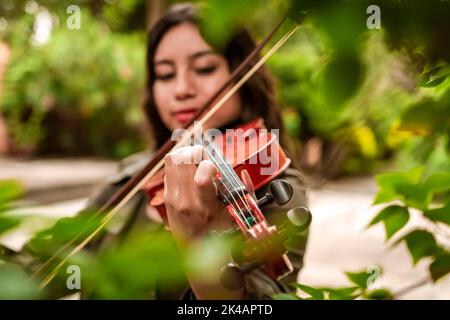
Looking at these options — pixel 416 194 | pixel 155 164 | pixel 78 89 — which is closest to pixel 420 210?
pixel 416 194

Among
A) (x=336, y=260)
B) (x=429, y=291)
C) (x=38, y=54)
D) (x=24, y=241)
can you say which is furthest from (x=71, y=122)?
(x=24, y=241)

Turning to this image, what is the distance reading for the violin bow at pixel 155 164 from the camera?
26 centimetres

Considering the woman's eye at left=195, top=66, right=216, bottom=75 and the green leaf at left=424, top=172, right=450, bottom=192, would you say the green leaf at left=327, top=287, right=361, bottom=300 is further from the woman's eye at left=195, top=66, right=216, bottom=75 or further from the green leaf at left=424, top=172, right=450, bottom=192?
the woman's eye at left=195, top=66, right=216, bottom=75

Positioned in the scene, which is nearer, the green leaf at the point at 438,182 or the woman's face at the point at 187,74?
the green leaf at the point at 438,182

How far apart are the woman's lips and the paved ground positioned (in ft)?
0.75

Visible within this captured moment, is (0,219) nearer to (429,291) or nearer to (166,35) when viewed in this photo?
(166,35)

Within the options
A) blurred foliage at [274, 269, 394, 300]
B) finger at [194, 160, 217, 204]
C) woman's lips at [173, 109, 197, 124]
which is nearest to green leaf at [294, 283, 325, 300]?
blurred foliage at [274, 269, 394, 300]

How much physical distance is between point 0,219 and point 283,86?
5.18 m

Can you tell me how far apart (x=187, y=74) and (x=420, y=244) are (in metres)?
0.42

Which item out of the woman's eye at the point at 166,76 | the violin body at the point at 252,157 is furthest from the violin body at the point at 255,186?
the woman's eye at the point at 166,76

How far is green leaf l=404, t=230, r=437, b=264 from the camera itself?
0.42 meters

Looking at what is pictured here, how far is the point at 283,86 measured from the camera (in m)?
5.31

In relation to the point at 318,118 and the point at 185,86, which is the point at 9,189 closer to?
the point at 185,86

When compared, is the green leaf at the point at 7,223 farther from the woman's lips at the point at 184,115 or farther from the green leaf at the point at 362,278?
the woman's lips at the point at 184,115
